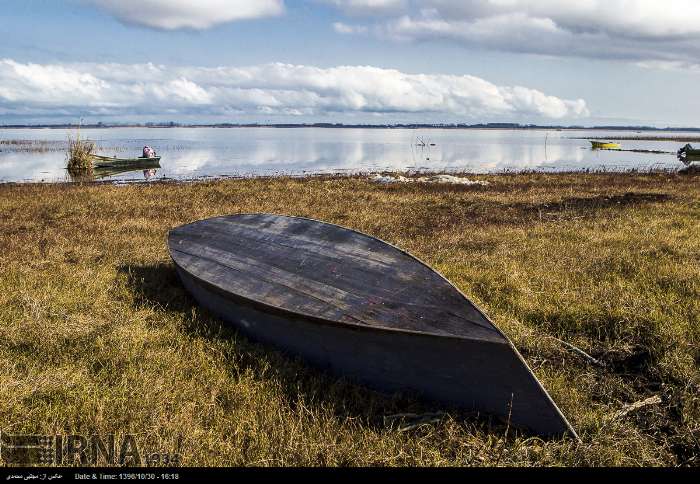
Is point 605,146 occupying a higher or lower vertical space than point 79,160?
higher

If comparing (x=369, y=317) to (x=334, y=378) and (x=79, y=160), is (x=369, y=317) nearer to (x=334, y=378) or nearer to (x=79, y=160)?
(x=334, y=378)

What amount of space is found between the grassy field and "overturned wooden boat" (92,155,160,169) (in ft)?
76.5

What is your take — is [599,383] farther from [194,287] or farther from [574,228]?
[574,228]

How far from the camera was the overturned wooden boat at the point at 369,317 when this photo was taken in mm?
3062

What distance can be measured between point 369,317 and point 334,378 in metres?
0.64

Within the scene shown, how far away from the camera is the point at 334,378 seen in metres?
3.77

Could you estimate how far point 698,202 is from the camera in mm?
12750

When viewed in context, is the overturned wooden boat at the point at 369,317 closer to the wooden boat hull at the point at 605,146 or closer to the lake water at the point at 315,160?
the lake water at the point at 315,160

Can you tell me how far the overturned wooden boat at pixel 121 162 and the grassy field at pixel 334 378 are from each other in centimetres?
2330

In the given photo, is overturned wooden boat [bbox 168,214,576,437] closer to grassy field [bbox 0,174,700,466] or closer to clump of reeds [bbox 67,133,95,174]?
grassy field [bbox 0,174,700,466]

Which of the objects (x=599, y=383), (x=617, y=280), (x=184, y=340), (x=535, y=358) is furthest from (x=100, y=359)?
(x=617, y=280)

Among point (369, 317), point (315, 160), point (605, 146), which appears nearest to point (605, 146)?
point (605, 146)

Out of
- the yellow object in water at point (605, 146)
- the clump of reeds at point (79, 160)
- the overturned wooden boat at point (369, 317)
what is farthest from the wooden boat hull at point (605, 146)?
the overturned wooden boat at point (369, 317)

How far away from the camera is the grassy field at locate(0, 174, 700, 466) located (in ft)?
9.82
